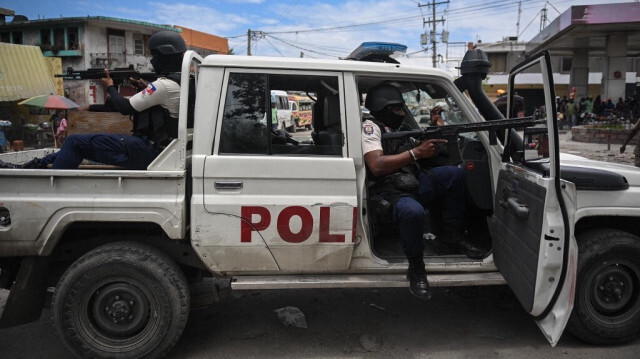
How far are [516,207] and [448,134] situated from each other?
689mm

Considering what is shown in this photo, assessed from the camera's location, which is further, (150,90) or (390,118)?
(390,118)

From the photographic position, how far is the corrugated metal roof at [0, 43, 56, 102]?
21.5 meters

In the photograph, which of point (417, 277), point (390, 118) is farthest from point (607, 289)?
point (390, 118)

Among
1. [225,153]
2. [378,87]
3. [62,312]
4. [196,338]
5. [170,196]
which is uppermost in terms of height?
[378,87]

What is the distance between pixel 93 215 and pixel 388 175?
2095 mm

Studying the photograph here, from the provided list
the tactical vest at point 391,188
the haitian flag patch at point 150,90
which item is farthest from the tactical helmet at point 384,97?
the haitian flag patch at point 150,90

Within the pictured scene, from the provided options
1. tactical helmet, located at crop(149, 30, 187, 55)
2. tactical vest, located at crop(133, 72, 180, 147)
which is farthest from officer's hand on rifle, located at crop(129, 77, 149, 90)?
tactical vest, located at crop(133, 72, 180, 147)

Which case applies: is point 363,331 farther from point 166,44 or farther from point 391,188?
point 166,44

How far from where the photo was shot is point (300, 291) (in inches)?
169

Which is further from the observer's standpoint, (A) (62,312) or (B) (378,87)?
(B) (378,87)

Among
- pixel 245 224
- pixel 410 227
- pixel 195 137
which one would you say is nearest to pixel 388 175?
pixel 410 227

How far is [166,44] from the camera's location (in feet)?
11.5

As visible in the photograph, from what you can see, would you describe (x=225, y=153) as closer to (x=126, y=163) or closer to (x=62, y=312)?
(x=126, y=163)

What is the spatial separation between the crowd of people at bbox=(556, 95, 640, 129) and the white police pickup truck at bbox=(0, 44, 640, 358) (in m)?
19.8
